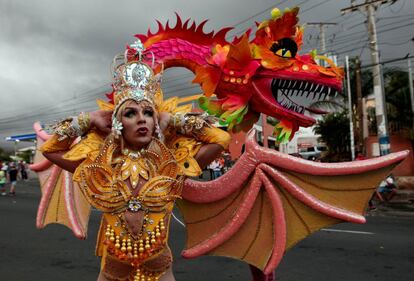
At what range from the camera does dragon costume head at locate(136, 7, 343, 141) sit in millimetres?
2844

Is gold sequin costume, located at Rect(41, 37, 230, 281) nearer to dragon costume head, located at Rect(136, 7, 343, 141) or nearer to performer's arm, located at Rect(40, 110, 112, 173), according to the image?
performer's arm, located at Rect(40, 110, 112, 173)

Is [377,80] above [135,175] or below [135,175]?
above

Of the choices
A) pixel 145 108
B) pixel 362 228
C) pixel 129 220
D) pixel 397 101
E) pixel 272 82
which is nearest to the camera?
pixel 129 220

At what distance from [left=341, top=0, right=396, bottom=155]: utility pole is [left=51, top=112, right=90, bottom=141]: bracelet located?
10360mm

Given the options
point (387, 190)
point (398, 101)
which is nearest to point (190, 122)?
point (387, 190)

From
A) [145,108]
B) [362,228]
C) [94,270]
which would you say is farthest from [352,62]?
[145,108]

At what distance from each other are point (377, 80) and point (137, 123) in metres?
11.3

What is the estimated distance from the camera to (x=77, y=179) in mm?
2100

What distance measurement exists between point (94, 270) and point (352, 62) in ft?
50.9

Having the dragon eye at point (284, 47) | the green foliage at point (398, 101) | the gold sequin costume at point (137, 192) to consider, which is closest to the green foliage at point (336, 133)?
the green foliage at point (398, 101)

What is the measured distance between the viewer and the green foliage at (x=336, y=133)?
18672 millimetres

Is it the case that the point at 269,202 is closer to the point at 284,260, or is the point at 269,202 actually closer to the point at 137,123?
the point at 137,123

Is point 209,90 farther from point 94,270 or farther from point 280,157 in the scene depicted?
point 94,270

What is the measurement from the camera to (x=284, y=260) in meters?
4.64
